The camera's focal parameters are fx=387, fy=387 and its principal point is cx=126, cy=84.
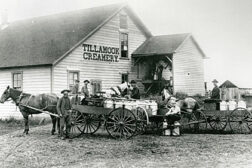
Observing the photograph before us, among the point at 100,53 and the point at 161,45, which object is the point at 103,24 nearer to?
the point at 100,53

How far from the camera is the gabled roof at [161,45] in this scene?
86.2 feet

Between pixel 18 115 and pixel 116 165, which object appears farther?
pixel 18 115

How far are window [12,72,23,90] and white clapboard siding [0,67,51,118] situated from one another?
227mm

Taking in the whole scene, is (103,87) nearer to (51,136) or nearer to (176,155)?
(51,136)

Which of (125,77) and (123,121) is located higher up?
(125,77)

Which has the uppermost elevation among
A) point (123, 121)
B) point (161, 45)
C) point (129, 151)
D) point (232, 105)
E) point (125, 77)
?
point (161, 45)

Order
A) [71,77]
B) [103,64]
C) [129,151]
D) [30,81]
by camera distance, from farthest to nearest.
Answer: [103,64], [71,77], [30,81], [129,151]

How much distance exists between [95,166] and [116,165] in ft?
1.63

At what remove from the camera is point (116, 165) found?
9.20m

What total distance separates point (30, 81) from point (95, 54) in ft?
14.7

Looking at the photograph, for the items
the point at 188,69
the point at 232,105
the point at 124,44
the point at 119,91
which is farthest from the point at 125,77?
the point at 232,105

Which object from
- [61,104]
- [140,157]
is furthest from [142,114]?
[140,157]

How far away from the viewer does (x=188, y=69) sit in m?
28.0

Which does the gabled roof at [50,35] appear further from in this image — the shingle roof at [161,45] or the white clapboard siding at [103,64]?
the shingle roof at [161,45]
